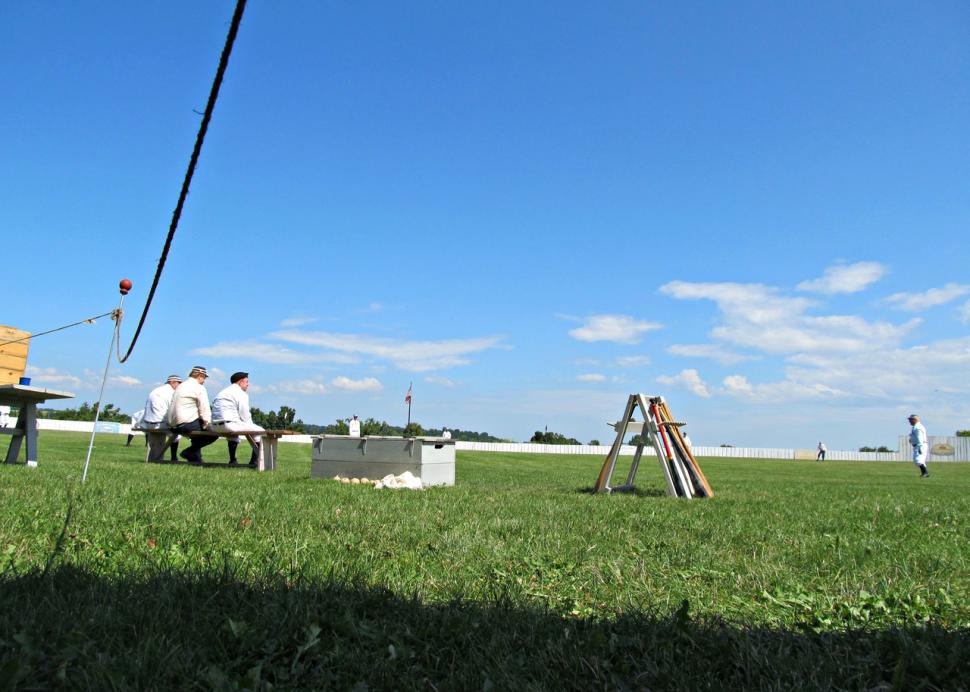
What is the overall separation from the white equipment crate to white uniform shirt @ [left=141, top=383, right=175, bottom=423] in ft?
18.1

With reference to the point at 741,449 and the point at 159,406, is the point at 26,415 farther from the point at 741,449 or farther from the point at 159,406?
the point at 741,449

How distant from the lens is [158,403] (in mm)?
14438

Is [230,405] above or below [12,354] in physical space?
below

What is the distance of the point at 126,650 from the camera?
2355mm

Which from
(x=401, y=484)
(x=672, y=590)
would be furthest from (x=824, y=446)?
(x=672, y=590)

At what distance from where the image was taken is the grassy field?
2346 mm

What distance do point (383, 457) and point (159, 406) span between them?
718 centimetres

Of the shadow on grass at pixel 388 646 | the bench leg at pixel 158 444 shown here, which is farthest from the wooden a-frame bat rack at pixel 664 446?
the bench leg at pixel 158 444

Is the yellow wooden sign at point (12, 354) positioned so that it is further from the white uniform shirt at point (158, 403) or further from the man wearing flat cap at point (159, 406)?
the white uniform shirt at point (158, 403)

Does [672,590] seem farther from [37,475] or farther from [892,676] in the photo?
[37,475]

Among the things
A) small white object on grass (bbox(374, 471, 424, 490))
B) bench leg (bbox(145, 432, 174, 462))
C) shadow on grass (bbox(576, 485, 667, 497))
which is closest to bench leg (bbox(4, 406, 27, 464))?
bench leg (bbox(145, 432, 174, 462))

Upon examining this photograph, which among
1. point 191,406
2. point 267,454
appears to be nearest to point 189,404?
point 191,406

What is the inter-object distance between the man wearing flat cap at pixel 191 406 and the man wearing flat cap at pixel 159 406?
0.59m

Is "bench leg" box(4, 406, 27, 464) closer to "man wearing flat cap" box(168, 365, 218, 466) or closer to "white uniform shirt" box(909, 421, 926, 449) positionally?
"man wearing flat cap" box(168, 365, 218, 466)
